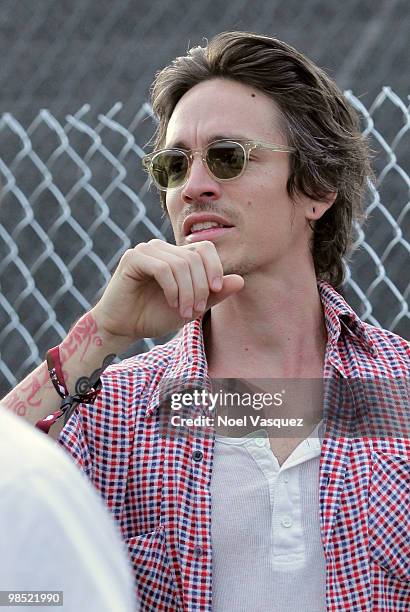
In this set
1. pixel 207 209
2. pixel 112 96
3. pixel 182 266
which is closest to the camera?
pixel 182 266

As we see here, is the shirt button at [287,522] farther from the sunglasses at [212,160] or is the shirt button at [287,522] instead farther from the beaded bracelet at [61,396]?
the sunglasses at [212,160]

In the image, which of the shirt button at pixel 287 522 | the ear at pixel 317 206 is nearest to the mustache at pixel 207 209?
the ear at pixel 317 206

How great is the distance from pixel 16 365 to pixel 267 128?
1.43 metres

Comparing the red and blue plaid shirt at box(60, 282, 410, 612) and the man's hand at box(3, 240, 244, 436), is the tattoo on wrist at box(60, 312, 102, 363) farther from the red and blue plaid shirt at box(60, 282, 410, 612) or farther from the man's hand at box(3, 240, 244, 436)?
the red and blue plaid shirt at box(60, 282, 410, 612)

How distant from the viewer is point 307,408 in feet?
6.49

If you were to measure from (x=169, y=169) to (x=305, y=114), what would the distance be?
1.10ft

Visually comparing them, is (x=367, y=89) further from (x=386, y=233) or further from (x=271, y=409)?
(x=271, y=409)

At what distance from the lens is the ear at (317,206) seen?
226 cm

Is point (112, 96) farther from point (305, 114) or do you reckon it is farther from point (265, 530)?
point (265, 530)

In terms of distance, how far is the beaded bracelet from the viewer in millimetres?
1689

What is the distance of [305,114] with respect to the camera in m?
2.23

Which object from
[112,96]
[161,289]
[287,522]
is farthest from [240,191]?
[112,96]

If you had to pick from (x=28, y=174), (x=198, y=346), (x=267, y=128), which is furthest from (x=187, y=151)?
(x=28, y=174)

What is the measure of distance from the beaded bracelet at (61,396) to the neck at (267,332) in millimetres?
368
